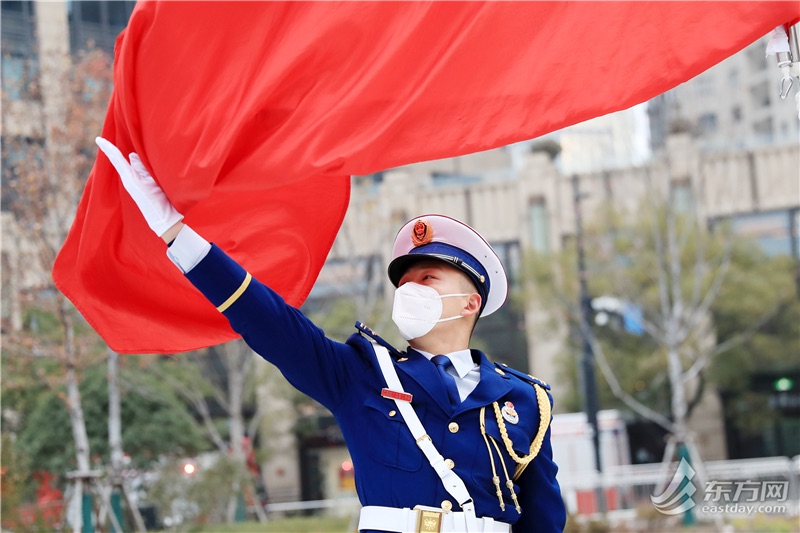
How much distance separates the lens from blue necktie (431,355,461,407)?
10.8 ft

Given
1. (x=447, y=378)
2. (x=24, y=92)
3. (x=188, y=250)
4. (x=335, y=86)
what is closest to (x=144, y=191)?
(x=188, y=250)

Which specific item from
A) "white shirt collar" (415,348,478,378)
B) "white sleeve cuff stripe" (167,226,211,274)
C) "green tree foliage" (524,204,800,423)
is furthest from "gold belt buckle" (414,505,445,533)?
"green tree foliage" (524,204,800,423)

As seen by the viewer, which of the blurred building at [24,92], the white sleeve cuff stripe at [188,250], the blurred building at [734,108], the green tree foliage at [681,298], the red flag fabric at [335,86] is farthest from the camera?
the green tree foliage at [681,298]

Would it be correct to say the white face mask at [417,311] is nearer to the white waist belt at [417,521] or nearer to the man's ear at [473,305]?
the man's ear at [473,305]

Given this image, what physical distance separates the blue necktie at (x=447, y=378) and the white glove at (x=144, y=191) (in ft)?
3.16

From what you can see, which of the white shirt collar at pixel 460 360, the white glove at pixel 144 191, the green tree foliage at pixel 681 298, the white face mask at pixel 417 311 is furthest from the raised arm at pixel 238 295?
the green tree foliage at pixel 681 298

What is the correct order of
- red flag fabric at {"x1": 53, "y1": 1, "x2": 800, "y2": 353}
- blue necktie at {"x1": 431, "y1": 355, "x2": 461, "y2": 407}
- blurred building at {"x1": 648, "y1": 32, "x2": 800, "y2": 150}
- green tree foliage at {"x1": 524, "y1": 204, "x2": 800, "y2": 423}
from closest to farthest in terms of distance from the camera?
red flag fabric at {"x1": 53, "y1": 1, "x2": 800, "y2": 353}
blue necktie at {"x1": 431, "y1": 355, "x2": 461, "y2": 407}
blurred building at {"x1": 648, "y1": 32, "x2": 800, "y2": 150}
green tree foliage at {"x1": 524, "y1": 204, "x2": 800, "y2": 423}

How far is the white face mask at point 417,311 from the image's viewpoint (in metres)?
3.32

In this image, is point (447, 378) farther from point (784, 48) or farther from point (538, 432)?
point (784, 48)

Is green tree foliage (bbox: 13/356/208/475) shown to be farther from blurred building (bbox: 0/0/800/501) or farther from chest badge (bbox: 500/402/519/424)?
chest badge (bbox: 500/402/519/424)

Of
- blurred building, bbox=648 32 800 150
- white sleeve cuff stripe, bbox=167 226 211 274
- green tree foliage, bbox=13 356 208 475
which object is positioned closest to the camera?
white sleeve cuff stripe, bbox=167 226 211 274

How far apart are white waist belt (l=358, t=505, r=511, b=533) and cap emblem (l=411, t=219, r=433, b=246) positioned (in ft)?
3.00

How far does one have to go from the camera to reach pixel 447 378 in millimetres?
3312

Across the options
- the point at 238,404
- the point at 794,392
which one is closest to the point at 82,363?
the point at 238,404
